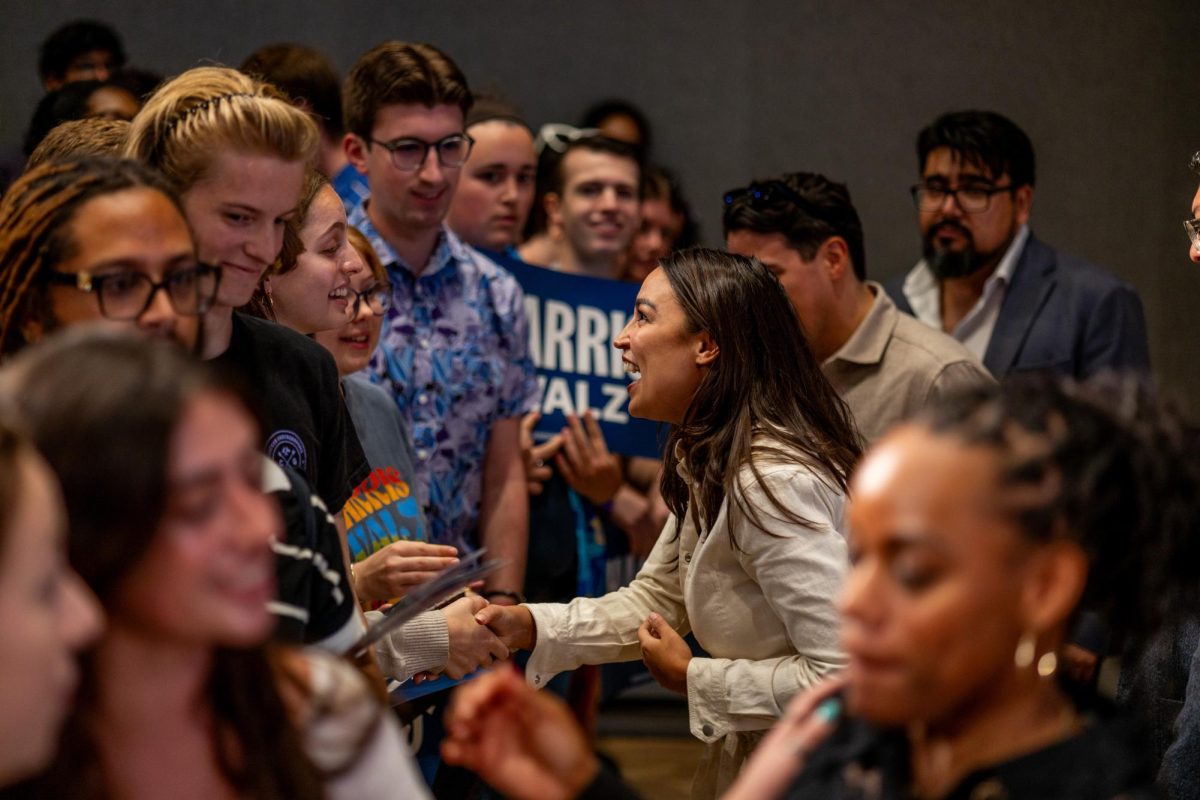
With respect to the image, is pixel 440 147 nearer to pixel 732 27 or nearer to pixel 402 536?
pixel 402 536

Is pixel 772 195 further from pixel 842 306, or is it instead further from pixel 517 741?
pixel 517 741

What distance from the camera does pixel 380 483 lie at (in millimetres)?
3336

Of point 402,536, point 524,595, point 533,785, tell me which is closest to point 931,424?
point 533,785

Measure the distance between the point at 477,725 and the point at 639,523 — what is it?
3115 millimetres

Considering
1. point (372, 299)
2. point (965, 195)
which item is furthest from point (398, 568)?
point (965, 195)

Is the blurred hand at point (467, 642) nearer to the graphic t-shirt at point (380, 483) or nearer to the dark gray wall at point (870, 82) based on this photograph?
the graphic t-shirt at point (380, 483)

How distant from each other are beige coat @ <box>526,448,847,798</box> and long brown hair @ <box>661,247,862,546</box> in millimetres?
43

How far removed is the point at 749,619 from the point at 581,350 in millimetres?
1968

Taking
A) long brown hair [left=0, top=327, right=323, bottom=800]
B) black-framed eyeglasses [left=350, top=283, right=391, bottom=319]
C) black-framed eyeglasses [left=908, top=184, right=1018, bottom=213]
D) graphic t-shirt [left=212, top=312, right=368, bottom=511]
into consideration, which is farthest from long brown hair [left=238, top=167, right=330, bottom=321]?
black-framed eyeglasses [left=908, top=184, right=1018, bottom=213]

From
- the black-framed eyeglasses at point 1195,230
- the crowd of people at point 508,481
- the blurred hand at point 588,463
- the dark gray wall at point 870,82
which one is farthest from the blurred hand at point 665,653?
the dark gray wall at point 870,82

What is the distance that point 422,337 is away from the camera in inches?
161

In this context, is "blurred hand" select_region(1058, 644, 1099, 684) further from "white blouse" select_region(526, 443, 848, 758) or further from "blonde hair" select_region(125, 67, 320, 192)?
"blonde hair" select_region(125, 67, 320, 192)

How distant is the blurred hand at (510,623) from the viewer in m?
2.98

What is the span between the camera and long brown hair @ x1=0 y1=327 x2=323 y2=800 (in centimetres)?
149
